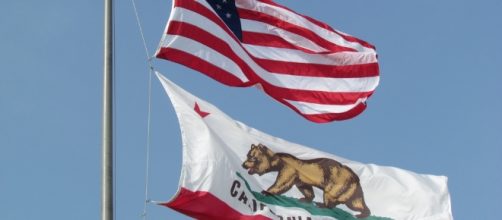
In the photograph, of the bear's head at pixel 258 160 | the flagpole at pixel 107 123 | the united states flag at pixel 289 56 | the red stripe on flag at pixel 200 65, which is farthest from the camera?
the united states flag at pixel 289 56

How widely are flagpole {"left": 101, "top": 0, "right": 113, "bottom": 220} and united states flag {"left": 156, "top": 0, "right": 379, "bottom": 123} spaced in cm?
329

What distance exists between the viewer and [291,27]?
20312mm

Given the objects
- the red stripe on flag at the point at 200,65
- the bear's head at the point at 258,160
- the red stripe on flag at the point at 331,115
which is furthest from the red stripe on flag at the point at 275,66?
the bear's head at the point at 258,160

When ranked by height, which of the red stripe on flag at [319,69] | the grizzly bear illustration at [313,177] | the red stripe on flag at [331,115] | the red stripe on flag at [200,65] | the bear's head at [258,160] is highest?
the red stripe on flag at [200,65]

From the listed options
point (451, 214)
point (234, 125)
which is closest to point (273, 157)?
point (234, 125)

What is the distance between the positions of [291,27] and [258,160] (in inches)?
134

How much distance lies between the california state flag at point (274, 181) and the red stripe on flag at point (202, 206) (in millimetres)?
14

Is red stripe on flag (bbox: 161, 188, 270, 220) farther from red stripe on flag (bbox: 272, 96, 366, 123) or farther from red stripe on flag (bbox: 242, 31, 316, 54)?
red stripe on flag (bbox: 242, 31, 316, 54)

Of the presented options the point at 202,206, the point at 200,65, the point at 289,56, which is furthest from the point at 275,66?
the point at 202,206

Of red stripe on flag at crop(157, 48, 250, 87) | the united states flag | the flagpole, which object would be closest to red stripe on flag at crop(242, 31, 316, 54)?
the united states flag

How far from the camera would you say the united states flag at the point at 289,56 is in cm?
1856

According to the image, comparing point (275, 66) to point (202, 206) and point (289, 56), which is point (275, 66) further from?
point (202, 206)

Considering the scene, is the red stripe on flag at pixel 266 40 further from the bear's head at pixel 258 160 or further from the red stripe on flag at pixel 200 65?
the bear's head at pixel 258 160

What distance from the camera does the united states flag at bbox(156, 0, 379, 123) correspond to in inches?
731
